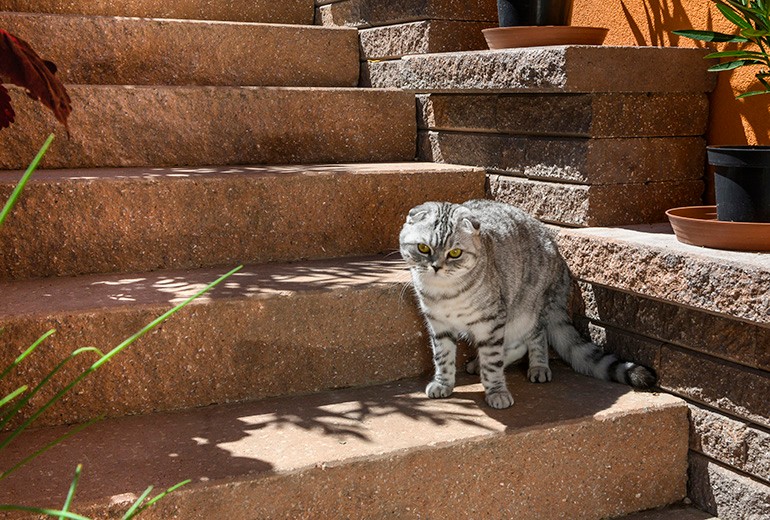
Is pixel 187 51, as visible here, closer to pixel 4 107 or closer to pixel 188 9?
pixel 188 9

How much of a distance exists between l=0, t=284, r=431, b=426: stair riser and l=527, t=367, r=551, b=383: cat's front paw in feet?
1.25

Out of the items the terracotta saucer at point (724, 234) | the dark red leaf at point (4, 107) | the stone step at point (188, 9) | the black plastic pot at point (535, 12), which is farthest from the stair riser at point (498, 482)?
the stone step at point (188, 9)

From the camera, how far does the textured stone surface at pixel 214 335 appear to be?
2.43 metres

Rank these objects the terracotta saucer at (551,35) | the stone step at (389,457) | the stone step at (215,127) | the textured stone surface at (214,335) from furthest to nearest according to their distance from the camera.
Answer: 1. the stone step at (215,127)
2. the terracotta saucer at (551,35)
3. the textured stone surface at (214,335)
4. the stone step at (389,457)

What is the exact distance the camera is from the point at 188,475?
207 centimetres

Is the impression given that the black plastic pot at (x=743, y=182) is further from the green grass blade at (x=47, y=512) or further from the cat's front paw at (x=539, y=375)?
the green grass blade at (x=47, y=512)

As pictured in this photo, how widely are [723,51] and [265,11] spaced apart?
2.49 m

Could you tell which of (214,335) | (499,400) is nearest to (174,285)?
(214,335)

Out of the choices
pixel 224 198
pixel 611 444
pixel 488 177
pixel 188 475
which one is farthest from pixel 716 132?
pixel 188 475

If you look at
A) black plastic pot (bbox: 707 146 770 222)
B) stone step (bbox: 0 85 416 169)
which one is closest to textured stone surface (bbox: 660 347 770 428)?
black plastic pot (bbox: 707 146 770 222)

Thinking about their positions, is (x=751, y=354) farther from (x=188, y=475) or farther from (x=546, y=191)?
(x=188, y=475)

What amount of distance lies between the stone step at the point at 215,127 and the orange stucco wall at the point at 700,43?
1.06 meters

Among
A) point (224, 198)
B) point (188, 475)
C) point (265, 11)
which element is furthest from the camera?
point (265, 11)

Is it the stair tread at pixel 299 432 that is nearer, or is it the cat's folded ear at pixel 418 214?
the stair tread at pixel 299 432
